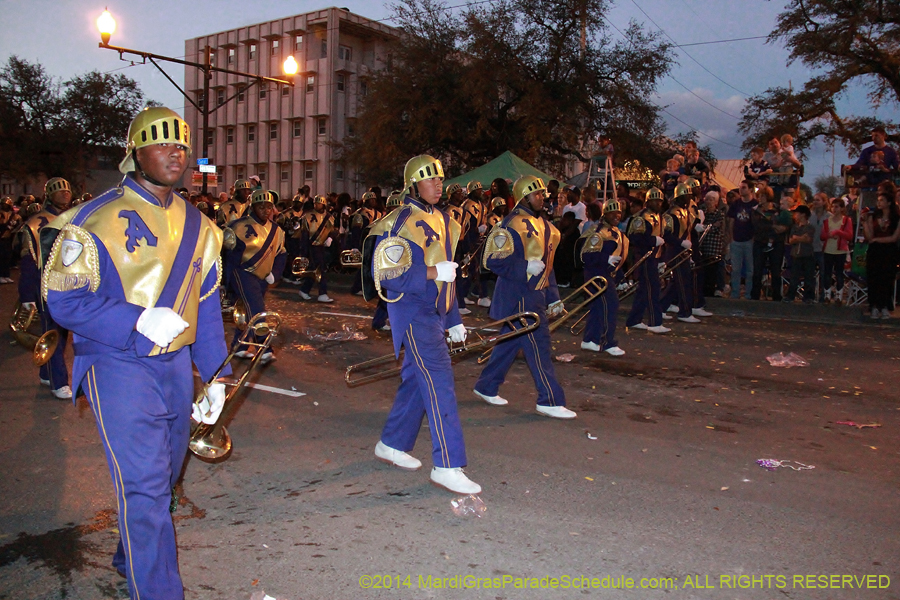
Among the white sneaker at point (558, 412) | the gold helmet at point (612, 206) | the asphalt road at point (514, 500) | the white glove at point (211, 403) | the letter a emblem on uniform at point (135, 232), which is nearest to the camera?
the letter a emblem on uniform at point (135, 232)

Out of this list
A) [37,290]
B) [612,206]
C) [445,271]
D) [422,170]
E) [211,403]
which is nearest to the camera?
[211,403]

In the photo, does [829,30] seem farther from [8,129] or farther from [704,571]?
[8,129]

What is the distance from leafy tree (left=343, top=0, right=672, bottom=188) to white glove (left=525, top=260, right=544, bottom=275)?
75.5ft

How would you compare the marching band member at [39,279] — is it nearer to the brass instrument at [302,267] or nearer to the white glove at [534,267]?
the brass instrument at [302,267]

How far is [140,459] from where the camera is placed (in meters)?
2.96

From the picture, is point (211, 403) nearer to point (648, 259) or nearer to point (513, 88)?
point (648, 259)

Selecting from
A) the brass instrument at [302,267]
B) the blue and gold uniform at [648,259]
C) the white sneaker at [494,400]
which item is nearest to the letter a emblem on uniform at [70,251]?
the white sneaker at [494,400]

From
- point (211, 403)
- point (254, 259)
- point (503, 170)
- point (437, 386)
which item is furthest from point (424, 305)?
point (503, 170)

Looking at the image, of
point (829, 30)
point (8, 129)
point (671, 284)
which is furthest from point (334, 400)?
point (8, 129)

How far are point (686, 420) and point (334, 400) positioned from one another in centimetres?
328

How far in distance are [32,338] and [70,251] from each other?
12.4ft

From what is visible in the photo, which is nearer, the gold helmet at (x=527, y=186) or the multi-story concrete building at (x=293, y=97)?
the gold helmet at (x=527, y=186)

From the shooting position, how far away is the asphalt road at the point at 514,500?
148 inches

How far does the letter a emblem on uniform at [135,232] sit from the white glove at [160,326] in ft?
1.02
